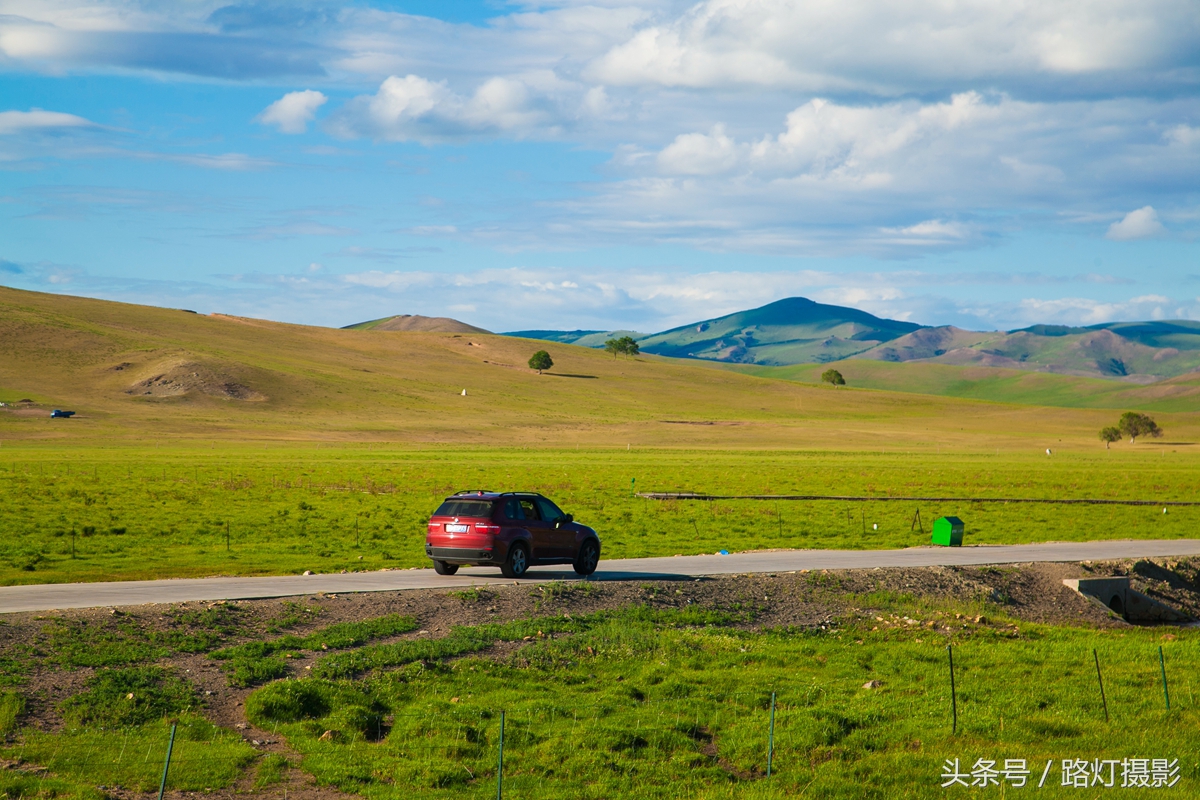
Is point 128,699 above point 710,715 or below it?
above

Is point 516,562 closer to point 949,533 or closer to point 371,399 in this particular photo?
point 949,533

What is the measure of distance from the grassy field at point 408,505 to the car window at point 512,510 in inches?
191

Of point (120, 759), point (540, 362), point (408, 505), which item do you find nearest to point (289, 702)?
point (120, 759)

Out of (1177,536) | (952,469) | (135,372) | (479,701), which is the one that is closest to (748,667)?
(479,701)

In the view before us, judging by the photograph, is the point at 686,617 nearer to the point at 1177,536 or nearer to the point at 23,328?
the point at 1177,536

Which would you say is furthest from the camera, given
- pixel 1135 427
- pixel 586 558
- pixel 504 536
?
pixel 1135 427

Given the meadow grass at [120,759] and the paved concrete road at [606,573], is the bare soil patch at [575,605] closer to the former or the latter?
the meadow grass at [120,759]

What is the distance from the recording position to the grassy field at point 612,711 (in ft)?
41.5

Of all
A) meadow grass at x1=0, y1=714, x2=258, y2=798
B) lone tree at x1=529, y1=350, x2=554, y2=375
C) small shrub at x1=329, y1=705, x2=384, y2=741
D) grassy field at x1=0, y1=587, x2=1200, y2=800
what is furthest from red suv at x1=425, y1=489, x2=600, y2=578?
lone tree at x1=529, y1=350, x2=554, y2=375

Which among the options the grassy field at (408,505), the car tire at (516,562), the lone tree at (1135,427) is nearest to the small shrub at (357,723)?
the car tire at (516,562)

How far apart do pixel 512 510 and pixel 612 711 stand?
9538 millimetres

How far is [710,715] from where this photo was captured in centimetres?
1547

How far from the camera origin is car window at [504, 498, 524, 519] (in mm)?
24328

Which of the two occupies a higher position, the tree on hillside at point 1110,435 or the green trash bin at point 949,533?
the tree on hillside at point 1110,435
